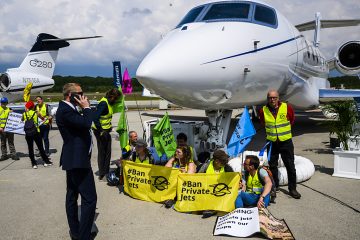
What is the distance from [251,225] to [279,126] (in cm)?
209

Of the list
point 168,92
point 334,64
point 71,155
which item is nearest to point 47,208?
point 71,155

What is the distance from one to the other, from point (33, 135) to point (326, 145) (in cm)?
846

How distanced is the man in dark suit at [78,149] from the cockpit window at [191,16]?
335 centimetres

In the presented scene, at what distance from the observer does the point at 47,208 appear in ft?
17.4

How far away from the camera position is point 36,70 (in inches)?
816

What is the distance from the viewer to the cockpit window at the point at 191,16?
6.74 m

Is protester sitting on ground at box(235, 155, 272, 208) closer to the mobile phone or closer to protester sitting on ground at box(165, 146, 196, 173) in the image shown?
protester sitting on ground at box(165, 146, 196, 173)

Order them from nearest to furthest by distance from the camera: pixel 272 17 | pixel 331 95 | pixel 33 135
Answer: pixel 272 17 < pixel 33 135 < pixel 331 95

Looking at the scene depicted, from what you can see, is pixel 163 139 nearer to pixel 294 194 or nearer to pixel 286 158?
pixel 286 158

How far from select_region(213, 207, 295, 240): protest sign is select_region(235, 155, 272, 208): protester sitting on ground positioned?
1.42ft

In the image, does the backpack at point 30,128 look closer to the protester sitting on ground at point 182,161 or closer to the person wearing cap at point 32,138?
the person wearing cap at point 32,138

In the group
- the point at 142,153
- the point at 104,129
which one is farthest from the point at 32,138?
the point at 142,153

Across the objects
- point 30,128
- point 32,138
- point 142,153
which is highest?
point 30,128

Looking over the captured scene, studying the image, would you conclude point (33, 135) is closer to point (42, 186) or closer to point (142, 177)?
point (42, 186)
